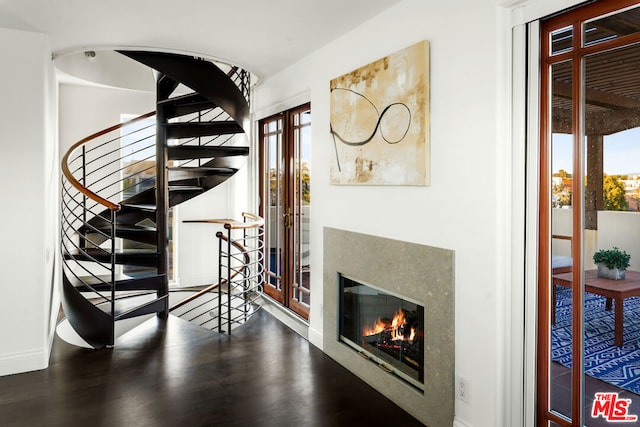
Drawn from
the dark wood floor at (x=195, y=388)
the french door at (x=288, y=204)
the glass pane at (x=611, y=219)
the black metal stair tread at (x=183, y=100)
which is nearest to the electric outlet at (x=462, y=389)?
the dark wood floor at (x=195, y=388)

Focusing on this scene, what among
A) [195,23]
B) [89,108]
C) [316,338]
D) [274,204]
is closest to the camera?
[195,23]

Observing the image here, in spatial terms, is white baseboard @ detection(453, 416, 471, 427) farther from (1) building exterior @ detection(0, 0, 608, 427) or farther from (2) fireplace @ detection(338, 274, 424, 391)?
(2) fireplace @ detection(338, 274, 424, 391)

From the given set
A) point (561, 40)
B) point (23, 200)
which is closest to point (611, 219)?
point (561, 40)

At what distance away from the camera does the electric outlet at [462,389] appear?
2430 millimetres

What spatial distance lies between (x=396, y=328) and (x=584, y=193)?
5.05 ft

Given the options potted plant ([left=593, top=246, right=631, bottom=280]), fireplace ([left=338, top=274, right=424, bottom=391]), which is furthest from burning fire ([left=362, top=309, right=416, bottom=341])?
potted plant ([left=593, top=246, right=631, bottom=280])

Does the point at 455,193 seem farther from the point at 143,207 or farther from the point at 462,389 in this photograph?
the point at 143,207

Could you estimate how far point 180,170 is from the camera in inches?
185

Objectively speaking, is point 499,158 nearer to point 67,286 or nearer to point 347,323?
point 347,323

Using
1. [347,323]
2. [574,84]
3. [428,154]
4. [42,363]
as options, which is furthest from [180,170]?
[574,84]

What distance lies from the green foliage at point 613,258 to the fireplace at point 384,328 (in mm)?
Answer: 1098

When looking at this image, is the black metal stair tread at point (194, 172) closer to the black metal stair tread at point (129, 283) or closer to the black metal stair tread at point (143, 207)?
the black metal stair tread at point (143, 207)

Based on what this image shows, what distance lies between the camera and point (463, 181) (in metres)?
2.40

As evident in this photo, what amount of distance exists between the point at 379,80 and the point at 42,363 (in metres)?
3.40
